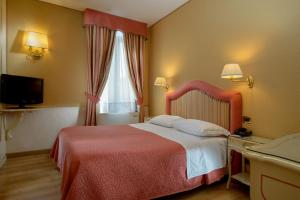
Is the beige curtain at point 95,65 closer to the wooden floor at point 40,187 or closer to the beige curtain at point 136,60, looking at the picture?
the beige curtain at point 136,60

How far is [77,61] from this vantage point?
A: 3994mm

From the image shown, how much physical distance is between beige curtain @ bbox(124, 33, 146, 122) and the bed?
1730 millimetres

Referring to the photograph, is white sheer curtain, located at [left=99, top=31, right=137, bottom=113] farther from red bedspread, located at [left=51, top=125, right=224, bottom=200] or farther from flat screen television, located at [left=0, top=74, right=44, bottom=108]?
red bedspread, located at [left=51, top=125, right=224, bottom=200]

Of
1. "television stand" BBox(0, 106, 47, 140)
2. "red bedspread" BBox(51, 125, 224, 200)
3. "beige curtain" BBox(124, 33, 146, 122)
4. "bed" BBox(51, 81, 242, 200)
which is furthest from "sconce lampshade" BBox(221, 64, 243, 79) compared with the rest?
"television stand" BBox(0, 106, 47, 140)

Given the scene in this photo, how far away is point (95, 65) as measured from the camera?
3.99m

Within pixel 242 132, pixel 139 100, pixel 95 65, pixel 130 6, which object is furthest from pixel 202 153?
pixel 130 6

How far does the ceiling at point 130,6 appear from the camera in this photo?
364cm

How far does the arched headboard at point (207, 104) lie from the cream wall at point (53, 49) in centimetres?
193

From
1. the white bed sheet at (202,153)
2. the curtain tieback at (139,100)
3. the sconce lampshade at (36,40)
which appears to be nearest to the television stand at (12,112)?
the sconce lampshade at (36,40)

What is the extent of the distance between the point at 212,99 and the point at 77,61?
271 cm

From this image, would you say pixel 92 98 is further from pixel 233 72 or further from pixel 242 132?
pixel 242 132

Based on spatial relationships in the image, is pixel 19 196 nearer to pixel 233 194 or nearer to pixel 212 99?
pixel 233 194

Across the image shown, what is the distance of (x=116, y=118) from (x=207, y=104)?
2006 mm

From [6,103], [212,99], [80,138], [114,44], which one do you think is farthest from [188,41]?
[6,103]
